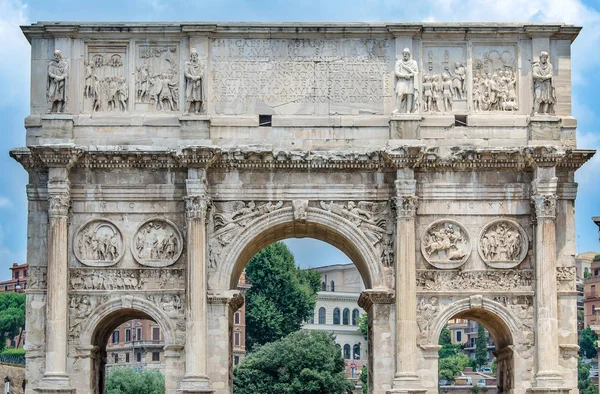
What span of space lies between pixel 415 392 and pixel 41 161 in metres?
9.78

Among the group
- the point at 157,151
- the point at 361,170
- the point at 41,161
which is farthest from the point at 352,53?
the point at 41,161

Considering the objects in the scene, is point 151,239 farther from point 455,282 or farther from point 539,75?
point 539,75

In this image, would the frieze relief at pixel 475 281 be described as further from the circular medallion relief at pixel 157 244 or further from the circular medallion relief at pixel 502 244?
the circular medallion relief at pixel 157 244

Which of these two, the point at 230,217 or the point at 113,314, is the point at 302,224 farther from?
the point at 113,314

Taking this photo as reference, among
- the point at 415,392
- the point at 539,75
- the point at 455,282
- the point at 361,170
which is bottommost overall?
the point at 415,392

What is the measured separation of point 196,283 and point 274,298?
47075 mm

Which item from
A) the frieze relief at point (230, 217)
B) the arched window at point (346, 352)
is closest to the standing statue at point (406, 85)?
the frieze relief at point (230, 217)

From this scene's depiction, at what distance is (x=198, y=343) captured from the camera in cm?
3128

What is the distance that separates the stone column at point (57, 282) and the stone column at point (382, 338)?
6733 mm

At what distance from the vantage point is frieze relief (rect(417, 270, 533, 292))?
32.2m

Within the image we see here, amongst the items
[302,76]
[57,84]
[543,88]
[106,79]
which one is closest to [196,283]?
[106,79]

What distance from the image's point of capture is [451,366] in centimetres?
8812

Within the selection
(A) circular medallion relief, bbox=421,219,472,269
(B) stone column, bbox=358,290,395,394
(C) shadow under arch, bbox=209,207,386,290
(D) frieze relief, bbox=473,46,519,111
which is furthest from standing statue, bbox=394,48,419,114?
(B) stone column, bbox=358,290,395,394

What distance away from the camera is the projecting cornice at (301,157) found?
31578 mm
